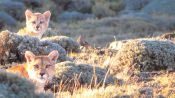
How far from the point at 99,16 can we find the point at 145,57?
32.8 m

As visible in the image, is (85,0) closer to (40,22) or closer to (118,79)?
(40,22)

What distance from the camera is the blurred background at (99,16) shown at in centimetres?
3328

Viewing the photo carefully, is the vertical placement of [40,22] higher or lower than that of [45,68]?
higher

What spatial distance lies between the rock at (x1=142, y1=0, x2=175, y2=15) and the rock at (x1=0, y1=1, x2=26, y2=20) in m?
9.27

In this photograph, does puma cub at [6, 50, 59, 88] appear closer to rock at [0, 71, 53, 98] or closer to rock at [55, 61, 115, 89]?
rock at [55, 61, 115, 89]

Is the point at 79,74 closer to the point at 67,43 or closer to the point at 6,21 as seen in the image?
the point at 67,43

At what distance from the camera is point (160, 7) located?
4272 centimetres

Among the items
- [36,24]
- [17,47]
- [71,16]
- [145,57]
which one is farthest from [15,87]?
[71,16]

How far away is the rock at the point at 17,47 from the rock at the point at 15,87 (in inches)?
250

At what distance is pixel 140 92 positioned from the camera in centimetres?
763

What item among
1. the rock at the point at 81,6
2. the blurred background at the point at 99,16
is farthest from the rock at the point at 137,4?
the rock at the point at 81,6

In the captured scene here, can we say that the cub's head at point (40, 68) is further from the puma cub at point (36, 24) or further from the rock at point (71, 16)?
the rock at point (71, 16)

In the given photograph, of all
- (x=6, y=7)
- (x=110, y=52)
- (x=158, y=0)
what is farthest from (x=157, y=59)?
(x=158, y=0)

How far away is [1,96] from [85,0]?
135 ft
